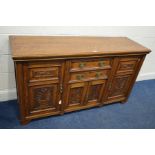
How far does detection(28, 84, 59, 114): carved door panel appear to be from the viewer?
1594 millimetres

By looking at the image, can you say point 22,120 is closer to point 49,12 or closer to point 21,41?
point 21,41

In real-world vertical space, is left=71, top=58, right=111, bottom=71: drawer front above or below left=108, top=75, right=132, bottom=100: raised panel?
above

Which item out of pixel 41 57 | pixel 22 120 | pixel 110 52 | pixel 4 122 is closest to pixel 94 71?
pixel 110 52

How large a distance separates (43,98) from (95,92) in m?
0.59

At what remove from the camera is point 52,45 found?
63.6 inches

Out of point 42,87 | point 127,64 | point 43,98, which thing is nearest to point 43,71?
point 42,87

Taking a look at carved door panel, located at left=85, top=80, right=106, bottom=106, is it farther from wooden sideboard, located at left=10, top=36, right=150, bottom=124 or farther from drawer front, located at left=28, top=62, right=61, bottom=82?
drawer front, located at left=28, top=62, right=61, bottom=82

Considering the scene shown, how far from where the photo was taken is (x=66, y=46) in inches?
64.4

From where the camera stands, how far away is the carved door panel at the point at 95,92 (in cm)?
183

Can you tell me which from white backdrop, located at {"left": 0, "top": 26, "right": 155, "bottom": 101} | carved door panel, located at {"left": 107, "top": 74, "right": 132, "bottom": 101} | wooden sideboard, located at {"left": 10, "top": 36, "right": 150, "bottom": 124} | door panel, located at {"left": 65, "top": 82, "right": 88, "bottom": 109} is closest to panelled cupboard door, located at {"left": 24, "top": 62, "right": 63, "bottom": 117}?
wooden sideboard, located at {"left": 10, "top": 36, "right": 150, "bottom": 124}

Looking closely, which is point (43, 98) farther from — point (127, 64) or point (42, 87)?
point (127, 64)

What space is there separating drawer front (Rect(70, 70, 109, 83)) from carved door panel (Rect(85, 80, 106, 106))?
6cm

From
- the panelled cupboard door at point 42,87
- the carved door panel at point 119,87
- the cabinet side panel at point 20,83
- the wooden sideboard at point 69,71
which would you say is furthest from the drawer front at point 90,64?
the cabinet side panel at point 20,83

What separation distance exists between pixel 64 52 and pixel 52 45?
0.66 ft
